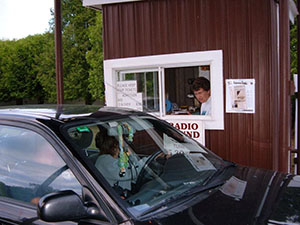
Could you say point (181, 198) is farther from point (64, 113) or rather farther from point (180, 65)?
point (180, 65)

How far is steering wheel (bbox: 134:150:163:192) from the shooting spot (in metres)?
2.55

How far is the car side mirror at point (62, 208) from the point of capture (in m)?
1.86

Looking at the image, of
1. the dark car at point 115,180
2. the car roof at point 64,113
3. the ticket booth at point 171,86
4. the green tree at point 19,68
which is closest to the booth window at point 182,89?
the ticket booth at point 171,86

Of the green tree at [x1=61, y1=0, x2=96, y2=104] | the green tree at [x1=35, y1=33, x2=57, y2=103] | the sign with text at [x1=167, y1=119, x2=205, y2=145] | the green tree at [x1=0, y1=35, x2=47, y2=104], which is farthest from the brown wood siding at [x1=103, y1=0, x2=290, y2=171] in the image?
the green tree at [x1=0, y1=35, x2=47, y2=104]

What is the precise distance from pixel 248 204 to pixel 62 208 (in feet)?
3.96

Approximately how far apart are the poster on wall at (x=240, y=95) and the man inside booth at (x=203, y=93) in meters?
0.39

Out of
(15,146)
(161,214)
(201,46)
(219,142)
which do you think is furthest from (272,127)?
(15,146)

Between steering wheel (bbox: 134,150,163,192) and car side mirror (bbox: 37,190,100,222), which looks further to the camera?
steering wheel (bbox: 134,150,163,192)

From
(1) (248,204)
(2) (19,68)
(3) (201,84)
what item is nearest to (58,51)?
(3) (201,84)

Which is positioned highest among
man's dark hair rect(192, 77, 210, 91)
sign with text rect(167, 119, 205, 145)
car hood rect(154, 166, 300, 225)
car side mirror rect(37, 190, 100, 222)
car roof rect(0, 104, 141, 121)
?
man's dark hair rect(192, 77, 210, 91)

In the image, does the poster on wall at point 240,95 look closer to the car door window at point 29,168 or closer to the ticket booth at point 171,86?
the ticket booth at point 171,86

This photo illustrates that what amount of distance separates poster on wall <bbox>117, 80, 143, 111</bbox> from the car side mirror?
3883 millimetres

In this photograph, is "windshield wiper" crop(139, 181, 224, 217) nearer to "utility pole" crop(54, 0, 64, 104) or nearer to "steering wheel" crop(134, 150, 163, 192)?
"steering wheel" crop(134, 150, 163, 192)

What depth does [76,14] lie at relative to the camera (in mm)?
22953
